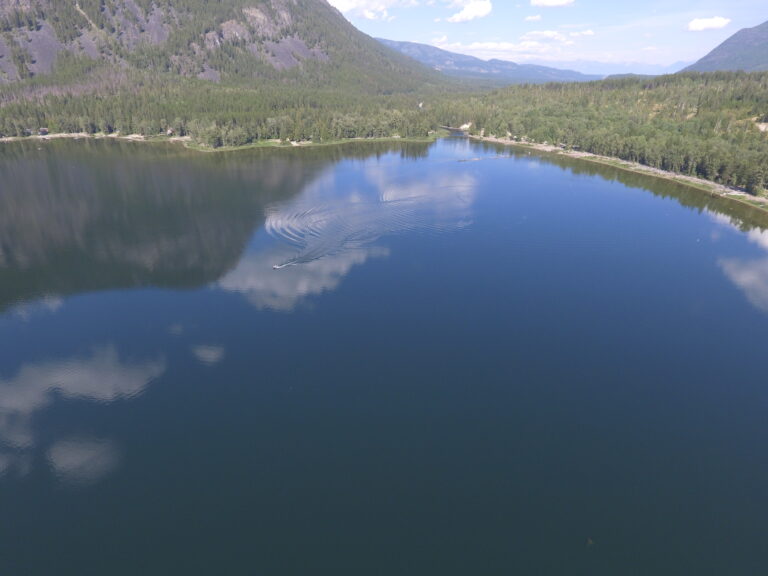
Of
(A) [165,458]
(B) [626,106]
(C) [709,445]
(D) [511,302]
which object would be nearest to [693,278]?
(D) [511,302]

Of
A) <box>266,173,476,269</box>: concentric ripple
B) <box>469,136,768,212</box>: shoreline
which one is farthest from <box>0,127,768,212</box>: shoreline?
<box>266,173,476,269</box>: concentric ripple

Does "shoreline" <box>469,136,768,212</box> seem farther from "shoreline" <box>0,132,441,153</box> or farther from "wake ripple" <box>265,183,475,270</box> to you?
"wake ripple" <box>265,183,475,270</box>

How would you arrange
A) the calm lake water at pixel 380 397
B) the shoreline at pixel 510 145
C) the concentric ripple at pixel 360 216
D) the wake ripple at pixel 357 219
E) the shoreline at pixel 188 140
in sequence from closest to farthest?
1. the calm lake water at pixel 380 397
2. the wake ripple at pixel 357 219
3. the concentric ripple at pixel 360 216
4. the shoreline at pixel 510 145
5. the shoreline at pixel 188 140

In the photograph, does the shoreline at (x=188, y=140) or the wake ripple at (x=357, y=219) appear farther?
the shoreline at (x=188, y=140)

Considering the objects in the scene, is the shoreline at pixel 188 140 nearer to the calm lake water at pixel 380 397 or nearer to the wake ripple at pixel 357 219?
the wake ripple at pixel 357 219

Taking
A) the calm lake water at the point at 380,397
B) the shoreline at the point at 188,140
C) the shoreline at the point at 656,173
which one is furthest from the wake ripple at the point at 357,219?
the shoreline at the point at 188,140

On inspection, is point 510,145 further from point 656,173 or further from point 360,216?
point 360,216
